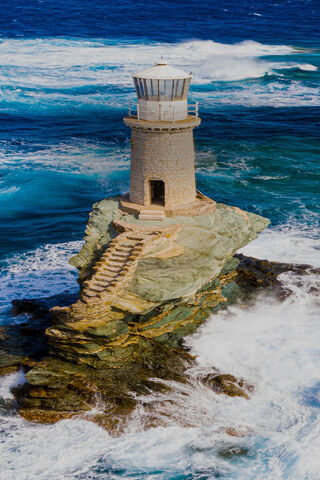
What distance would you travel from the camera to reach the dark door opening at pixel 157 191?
2308cm

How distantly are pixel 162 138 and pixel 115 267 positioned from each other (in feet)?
18.1

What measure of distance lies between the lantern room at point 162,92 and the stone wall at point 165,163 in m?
0.70

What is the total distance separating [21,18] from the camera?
109m

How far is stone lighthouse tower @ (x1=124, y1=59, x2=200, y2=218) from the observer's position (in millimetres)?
20125

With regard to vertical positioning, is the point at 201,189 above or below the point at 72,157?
below

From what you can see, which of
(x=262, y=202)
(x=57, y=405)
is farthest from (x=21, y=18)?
(x=57, y=405)

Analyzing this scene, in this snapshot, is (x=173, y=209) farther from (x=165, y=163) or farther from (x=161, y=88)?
(x=161, y=88)

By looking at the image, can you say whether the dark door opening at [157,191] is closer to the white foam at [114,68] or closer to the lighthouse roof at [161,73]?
the lighthouse roof at [161,73]

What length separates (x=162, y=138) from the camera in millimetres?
20734

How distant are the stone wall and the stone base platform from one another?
0.28m

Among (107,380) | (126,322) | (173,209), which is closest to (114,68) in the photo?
(173,209)

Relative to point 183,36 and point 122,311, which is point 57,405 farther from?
point 183,36

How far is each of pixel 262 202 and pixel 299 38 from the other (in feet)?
225

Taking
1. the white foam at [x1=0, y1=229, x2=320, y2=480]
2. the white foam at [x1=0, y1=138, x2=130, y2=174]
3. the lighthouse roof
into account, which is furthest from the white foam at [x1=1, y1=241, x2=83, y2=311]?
the lighthouse roof
